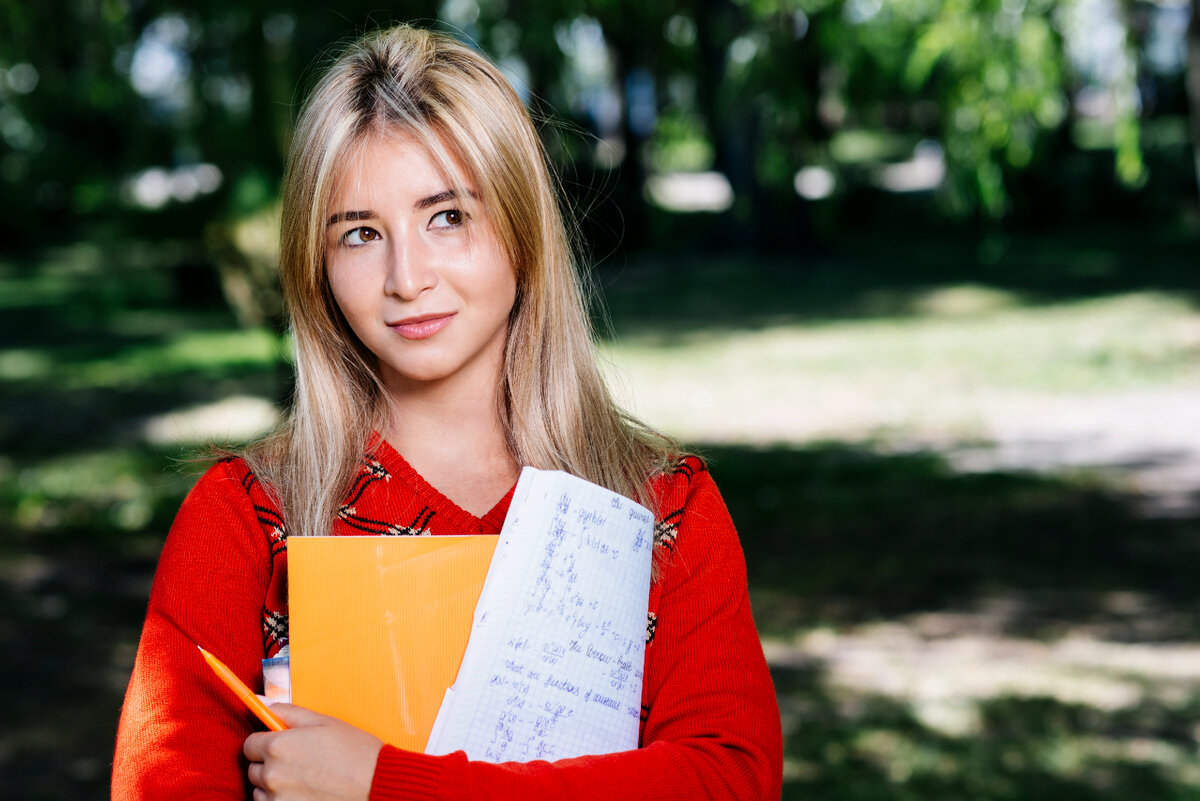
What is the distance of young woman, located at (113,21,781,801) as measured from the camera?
1243 mm

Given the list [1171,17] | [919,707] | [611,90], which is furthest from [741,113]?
[611,90]

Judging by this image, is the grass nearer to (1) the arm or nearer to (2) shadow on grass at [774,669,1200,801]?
(2) shadow on grass at [774,669,1200,801]

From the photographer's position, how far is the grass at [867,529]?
154 inches

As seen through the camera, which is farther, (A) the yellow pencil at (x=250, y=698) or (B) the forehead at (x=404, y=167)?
(B) the forehead at (x=404, y=167)

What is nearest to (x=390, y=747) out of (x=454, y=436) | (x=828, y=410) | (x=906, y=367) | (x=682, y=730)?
(x=682, y=730)

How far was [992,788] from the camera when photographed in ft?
11.7

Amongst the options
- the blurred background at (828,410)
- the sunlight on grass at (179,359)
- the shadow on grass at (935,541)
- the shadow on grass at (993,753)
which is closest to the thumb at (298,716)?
the blurred background at (828,410)

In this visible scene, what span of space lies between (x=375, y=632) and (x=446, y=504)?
0.19 metres

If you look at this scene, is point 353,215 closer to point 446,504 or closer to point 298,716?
point 446,504

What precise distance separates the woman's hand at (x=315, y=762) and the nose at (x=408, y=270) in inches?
18.4

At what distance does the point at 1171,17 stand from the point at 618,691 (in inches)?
377

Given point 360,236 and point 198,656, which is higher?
point 360,236

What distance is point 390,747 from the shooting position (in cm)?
119

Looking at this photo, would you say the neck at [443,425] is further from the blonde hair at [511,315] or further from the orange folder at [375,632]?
the orange folder at [375,632]
